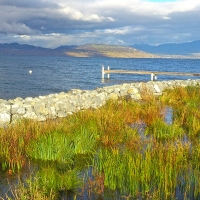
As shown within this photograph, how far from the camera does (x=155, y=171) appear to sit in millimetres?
5551

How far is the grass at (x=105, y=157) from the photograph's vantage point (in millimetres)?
5301

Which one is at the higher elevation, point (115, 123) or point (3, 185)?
point (115, 123)

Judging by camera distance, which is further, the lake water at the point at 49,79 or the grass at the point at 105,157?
the lake water at the point at 49,79

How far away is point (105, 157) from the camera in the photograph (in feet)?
20.6

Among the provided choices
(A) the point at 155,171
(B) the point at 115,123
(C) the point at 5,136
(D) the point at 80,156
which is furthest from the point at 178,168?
(C) the point at 5,136

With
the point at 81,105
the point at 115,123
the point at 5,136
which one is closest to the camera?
→ the point at 5,136

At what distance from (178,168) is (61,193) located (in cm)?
214

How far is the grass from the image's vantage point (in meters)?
5.30

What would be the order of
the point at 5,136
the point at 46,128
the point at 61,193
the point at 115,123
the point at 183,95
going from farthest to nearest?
the point at 183,95 → the point at 115,123 → the point at 46,128 → the point at 5,136 → the point at 61,193

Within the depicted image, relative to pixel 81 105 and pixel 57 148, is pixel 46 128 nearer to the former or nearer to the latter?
pixel 57 148

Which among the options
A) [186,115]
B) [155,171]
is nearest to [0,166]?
[155,171]

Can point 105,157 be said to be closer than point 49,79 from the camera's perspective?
Yes

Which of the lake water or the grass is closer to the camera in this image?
the grass

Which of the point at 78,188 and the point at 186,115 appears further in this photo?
the point at 186,115
